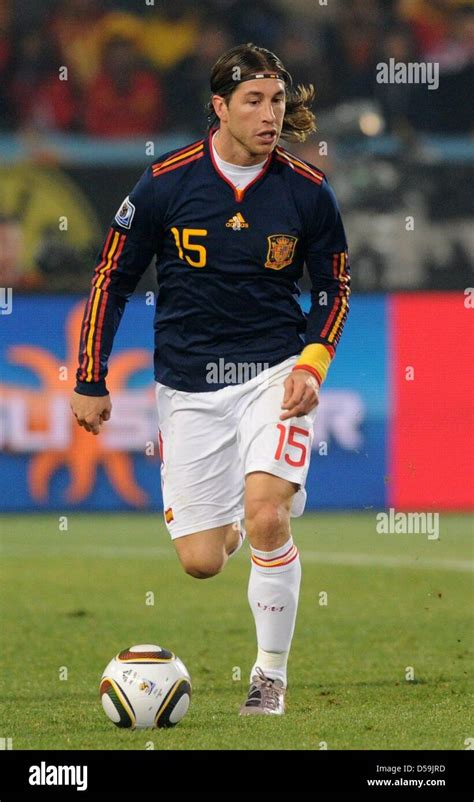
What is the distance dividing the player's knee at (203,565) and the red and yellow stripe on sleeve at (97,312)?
76 centimetres

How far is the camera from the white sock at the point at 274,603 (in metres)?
5.09

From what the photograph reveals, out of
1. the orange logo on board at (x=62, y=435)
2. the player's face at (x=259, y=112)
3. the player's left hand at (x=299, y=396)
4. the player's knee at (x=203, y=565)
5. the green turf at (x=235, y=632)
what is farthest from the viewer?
the orange logo on board at (x=62, y=435)

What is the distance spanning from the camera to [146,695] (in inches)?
184

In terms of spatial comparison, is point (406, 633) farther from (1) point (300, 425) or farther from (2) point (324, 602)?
(1) point (300, 425)

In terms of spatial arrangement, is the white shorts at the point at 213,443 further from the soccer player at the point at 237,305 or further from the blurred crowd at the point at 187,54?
the blurred crowd at the point at 187,54

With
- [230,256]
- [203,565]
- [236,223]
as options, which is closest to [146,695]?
[203,565]

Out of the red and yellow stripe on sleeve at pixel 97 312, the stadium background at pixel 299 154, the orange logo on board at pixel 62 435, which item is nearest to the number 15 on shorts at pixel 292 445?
the red and yellow stripe on sleeve at pixel 97 312

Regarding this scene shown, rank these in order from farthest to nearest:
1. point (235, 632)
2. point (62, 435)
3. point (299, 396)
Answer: point (62, 435)
point (235, 632)
point (299, 396)

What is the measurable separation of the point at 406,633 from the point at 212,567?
189 cm

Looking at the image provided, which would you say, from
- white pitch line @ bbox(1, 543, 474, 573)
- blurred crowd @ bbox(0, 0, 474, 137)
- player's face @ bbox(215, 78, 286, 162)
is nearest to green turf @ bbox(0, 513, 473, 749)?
white pitch line @ bbox(1, 543, 474, 573)

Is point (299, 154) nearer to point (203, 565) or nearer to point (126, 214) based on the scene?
point (126, 214)

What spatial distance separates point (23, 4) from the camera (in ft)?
50.5

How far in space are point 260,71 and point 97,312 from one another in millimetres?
1036

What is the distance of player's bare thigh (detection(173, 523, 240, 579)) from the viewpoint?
5406 mm
